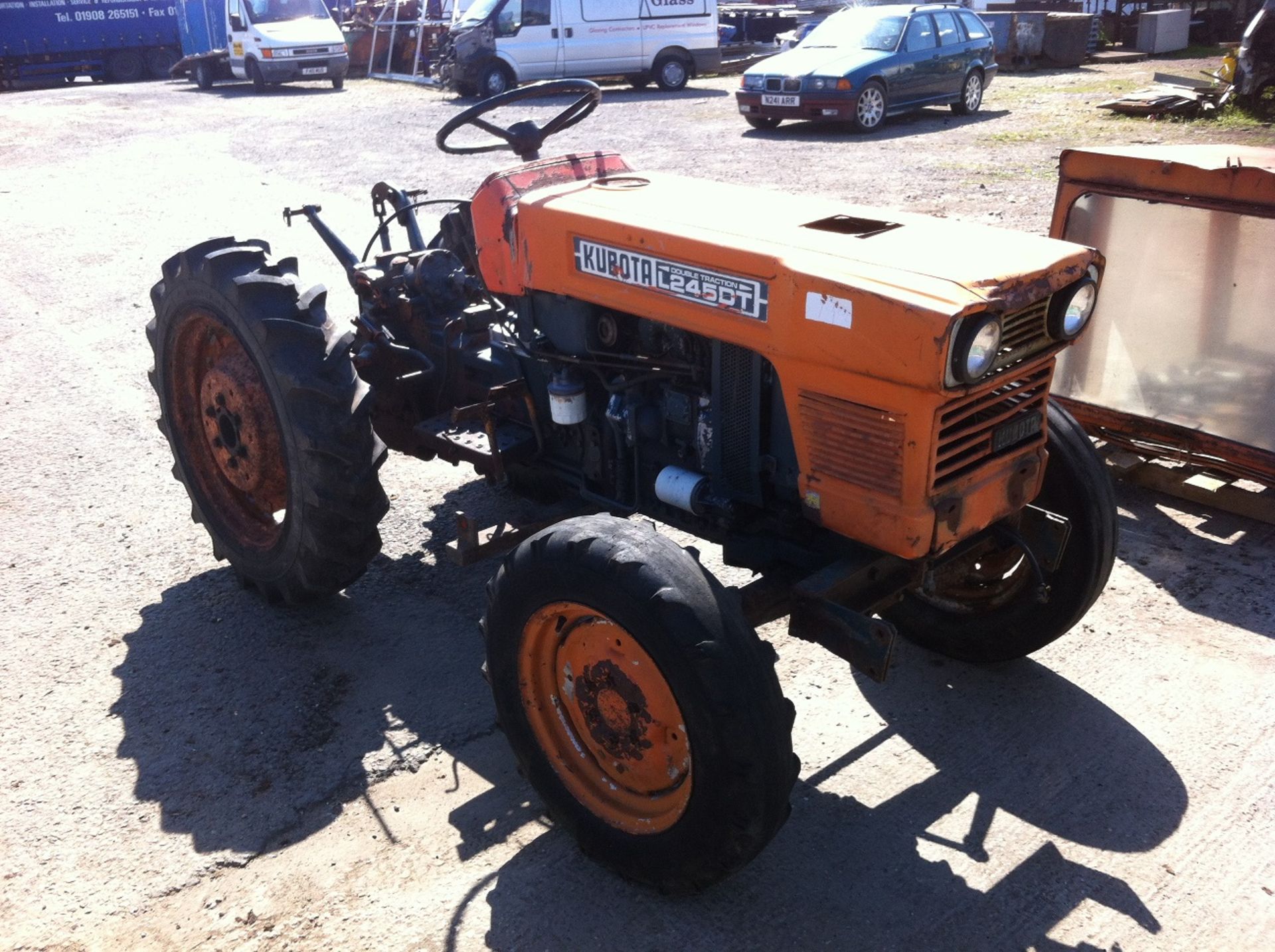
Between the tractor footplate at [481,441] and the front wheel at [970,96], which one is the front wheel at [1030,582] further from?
the front wheel at [970,96]

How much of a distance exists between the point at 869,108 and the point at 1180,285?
34.4ft

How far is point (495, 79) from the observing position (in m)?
19.6

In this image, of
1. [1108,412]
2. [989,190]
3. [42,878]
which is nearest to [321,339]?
[42,878]

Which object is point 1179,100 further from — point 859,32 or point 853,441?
point 853,441


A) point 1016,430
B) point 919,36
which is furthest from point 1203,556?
point 919,36

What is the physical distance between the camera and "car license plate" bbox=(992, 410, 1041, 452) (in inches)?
124

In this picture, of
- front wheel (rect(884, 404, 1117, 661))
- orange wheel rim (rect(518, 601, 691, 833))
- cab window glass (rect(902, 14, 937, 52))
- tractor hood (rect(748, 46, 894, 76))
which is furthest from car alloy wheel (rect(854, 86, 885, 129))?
orange wheel rim (rect(518, 601, 691, 833))

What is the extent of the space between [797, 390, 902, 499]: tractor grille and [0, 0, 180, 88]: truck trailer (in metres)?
29.2

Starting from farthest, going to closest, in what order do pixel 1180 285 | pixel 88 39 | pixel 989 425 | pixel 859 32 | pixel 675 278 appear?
pixel 88 39
pixel 859 32
pixel 1180 285
pixel 675 278
pixel 989 425

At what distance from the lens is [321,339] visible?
4.05 meters

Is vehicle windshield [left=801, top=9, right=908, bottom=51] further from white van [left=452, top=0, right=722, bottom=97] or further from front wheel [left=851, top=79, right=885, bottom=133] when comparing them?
white van [left=452, top=0, right=722, bottom=97]

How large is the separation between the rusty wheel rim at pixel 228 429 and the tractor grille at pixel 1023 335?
2522mm

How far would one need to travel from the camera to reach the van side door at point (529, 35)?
756 inches

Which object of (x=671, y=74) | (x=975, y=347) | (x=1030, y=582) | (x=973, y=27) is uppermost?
(x=973, y=27)
